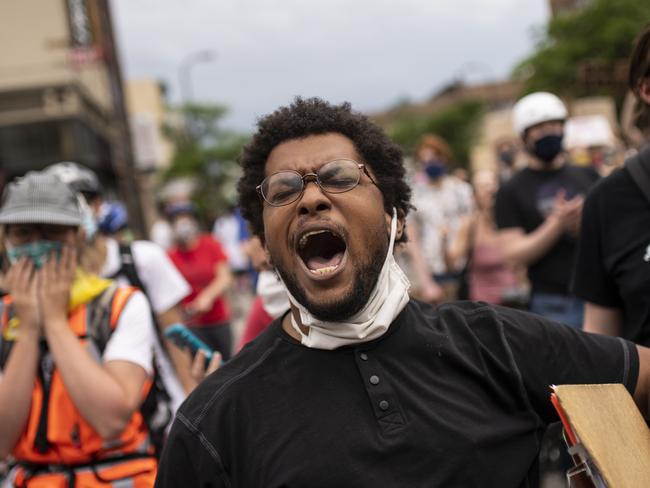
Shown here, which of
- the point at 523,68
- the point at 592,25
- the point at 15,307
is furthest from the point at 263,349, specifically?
the point at 523,68

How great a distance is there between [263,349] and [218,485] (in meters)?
0.38

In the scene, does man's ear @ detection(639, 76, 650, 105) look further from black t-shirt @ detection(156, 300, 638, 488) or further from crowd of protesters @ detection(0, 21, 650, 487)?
black t-shirt @ detection(156, 300, 638, 488)

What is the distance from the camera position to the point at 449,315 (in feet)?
7.68

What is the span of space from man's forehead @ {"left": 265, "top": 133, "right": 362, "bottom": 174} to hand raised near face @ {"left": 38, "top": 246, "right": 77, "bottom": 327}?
3.53 ft

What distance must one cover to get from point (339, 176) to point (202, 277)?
562 cm

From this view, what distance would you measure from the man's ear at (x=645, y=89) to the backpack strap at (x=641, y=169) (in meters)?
0.16

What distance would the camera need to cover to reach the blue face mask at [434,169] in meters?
7.76

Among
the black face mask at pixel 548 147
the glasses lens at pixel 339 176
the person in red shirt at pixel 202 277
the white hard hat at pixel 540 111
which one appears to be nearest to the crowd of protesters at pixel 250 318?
the glasses lens at pixel 339 176

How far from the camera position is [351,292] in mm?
2164

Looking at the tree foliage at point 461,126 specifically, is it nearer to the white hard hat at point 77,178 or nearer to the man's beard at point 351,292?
the white hard hat at point 77,178

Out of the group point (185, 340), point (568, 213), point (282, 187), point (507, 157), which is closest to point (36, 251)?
point (185, 340)

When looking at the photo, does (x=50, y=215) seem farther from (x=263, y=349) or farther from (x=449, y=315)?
(x=449, y=315)

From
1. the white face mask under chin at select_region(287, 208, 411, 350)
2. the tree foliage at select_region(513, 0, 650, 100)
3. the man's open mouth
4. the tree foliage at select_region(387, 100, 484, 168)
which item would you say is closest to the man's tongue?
the man's open mouth

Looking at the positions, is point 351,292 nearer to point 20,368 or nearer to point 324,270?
point 324,270
